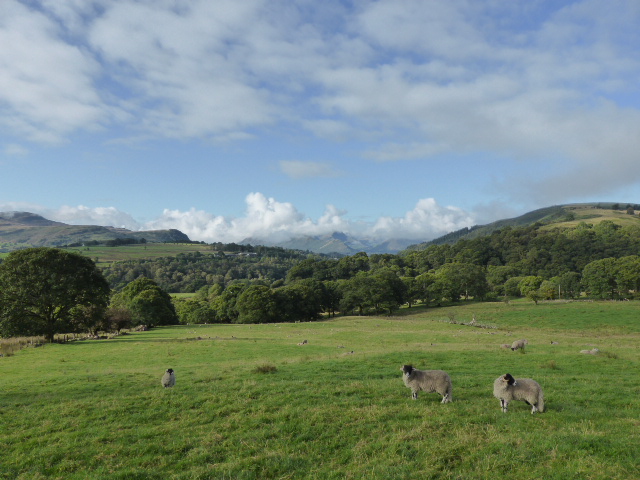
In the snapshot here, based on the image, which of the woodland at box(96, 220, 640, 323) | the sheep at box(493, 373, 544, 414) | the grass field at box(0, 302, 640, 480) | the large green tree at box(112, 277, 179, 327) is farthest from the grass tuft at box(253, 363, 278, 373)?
the woodland at box(96, 220, 640, 323)

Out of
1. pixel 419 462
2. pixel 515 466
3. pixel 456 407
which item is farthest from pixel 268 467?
pixel 456 407

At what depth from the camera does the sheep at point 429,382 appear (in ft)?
42.2

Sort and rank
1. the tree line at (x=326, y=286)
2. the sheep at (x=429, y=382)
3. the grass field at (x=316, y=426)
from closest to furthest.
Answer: the grass field at (x=316, y=426) < the sheep at (x=429, y=382) < the tree line at (x=326, y=286)

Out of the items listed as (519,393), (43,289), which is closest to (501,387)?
(519,393)

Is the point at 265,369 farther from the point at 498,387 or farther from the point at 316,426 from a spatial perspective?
the point at 498,387

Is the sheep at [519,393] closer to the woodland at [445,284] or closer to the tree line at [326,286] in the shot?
the tree line at [326,286]

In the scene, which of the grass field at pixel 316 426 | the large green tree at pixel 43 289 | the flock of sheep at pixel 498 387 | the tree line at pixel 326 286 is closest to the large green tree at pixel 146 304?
the tree line at pixel 326 286

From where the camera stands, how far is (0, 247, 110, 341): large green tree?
41.4 m

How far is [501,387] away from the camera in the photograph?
1178 cm

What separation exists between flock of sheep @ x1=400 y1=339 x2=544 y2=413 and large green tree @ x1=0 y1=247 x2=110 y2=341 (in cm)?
4583

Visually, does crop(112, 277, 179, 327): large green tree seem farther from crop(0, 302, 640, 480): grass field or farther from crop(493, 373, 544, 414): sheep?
crop(493, 373, 544, 414): sheep

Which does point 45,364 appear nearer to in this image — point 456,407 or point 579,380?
point 456,407

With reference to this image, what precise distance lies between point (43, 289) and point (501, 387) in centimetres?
5102

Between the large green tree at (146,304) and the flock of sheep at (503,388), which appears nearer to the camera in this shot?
the flock of sheep at (503,388)
